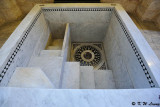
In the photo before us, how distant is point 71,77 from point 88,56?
896 mm

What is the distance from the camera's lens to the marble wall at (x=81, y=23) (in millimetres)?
1826

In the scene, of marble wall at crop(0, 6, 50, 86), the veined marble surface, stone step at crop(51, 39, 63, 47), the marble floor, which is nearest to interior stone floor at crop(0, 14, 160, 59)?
the marble floor

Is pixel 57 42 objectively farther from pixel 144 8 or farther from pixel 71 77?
pixel 144 8

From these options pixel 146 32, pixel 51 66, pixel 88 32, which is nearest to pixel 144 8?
pixel 146 32

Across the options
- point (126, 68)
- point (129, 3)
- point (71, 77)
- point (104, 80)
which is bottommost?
point (104, 80)

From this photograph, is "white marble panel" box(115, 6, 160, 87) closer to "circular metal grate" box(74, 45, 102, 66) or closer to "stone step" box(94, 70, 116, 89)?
"stone step" box(94, 70, 116, 89)

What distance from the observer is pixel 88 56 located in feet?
6.87

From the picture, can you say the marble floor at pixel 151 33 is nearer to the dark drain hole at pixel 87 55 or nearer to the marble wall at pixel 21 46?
the dark drain hole at pixel 87 55

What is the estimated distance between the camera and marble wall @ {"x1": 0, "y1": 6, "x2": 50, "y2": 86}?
0.92 meters

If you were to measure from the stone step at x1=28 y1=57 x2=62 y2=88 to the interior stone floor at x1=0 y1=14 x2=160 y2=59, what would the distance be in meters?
0.72

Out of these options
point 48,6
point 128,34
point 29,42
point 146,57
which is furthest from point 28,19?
point 146,57

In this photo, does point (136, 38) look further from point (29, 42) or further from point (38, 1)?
point (38, 1)

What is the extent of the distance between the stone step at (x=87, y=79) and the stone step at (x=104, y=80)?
19cm

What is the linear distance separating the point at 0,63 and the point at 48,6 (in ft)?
4.31
